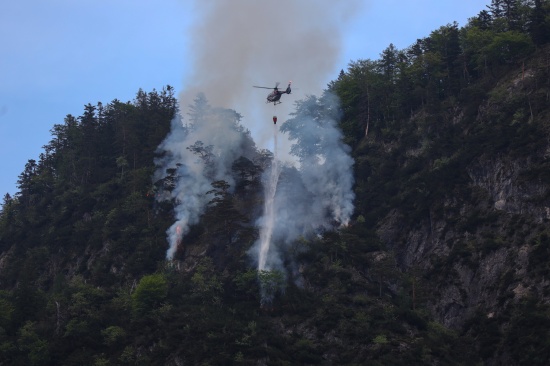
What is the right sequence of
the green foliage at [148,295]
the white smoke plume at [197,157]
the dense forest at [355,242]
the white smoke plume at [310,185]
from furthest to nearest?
1. the white smoke plume at [197,157]
2. the white smoke plume at [310,185]
3. the green foliage at [148,295]
4. the dense forest at [355,242]

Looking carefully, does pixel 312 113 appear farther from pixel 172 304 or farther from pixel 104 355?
pixel 104 355

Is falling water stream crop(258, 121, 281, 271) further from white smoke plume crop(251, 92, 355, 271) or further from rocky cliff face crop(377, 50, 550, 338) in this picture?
rocky cliff face crop(377, 50, 550, 338)

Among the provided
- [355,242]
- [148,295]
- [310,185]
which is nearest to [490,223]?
[355,242]

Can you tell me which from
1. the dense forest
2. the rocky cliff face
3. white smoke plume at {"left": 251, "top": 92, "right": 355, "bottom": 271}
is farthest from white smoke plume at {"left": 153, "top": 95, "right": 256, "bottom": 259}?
the rocky cliff face

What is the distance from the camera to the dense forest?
80.6m

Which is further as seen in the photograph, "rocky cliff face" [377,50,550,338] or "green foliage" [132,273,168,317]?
"green foliage" [132,273,168,317]

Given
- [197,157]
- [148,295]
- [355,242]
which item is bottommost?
[148,295]

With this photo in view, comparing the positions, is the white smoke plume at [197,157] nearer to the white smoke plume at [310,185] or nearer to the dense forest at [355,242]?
the dense forest at [355,242]

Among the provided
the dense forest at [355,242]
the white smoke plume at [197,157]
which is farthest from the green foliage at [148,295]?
the white smoke plume at [197,157]

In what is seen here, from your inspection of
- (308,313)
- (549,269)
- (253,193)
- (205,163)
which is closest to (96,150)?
(205,163)

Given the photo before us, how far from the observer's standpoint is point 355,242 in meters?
94.9

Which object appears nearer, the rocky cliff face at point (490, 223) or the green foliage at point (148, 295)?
the rocky cliff face at point (490, 223)

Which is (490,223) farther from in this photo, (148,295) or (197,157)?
(197,157)

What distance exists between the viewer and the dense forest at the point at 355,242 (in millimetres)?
80562
